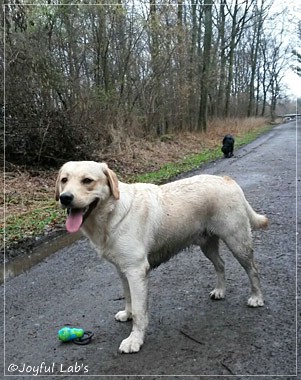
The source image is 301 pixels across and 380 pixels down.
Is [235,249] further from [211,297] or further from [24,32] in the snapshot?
A: [24,32]

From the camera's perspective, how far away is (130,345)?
10.8ft

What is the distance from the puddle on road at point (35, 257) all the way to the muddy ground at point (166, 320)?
A: 0.62 ft

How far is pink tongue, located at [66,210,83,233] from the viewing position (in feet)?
10.6

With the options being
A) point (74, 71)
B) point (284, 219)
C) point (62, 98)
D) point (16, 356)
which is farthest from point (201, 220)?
point (74, 71)

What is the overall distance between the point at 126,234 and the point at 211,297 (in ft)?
4.47

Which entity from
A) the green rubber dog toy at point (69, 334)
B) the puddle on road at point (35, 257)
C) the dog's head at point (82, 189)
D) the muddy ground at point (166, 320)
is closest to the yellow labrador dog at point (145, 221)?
the dog's head at point (82, 189)

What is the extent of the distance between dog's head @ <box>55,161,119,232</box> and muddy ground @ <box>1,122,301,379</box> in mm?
1076

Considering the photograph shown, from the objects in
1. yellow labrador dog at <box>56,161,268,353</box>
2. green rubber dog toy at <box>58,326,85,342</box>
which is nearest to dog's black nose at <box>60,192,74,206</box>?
yellow labrador dog at <box>56,161,268,353</box>

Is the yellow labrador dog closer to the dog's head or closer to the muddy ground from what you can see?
the dog's head

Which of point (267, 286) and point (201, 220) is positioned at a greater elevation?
point (201, 220)

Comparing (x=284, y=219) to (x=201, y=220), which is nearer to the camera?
(x=201, y=220)

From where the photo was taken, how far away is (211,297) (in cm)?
422

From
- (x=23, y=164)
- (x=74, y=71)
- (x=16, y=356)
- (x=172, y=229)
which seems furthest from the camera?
(x=74, y=71)

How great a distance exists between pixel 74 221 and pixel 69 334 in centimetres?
99
